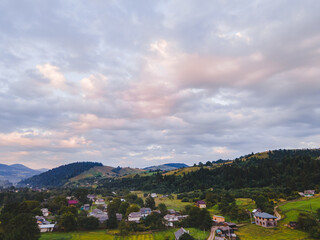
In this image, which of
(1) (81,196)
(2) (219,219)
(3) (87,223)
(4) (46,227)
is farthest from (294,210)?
(1) (81,196)

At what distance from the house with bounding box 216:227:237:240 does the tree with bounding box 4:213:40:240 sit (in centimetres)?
4325

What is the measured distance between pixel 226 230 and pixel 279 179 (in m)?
70.6

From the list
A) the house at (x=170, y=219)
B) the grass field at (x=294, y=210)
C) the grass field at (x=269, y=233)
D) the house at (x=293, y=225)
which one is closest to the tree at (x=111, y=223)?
the house at (x=170, y=219)

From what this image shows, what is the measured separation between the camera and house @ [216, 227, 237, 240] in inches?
1991

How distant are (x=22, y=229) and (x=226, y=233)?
155 ft

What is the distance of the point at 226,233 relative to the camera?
174ft

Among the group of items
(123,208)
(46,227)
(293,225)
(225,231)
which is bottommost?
(225,231)

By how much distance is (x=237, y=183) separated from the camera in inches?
4646

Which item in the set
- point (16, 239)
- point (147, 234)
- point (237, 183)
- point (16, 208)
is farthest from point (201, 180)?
point (16, 239)

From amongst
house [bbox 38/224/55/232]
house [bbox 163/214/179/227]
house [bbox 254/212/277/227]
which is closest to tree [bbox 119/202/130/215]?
house [bbox 163/214/179/227]

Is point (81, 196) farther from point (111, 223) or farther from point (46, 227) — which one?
point (111, 223)

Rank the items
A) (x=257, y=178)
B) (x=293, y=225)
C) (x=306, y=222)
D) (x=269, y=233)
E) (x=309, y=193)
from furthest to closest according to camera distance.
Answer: (x=257, y=178) < (x=309, y=193) < (x=293, y=225) < (x=269, y=233) < (x=306, y=222)

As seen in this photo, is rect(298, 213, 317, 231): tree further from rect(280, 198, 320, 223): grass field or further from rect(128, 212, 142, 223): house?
rect(128, 212, 142, 223): house

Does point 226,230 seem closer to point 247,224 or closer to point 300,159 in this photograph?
point 247,224
